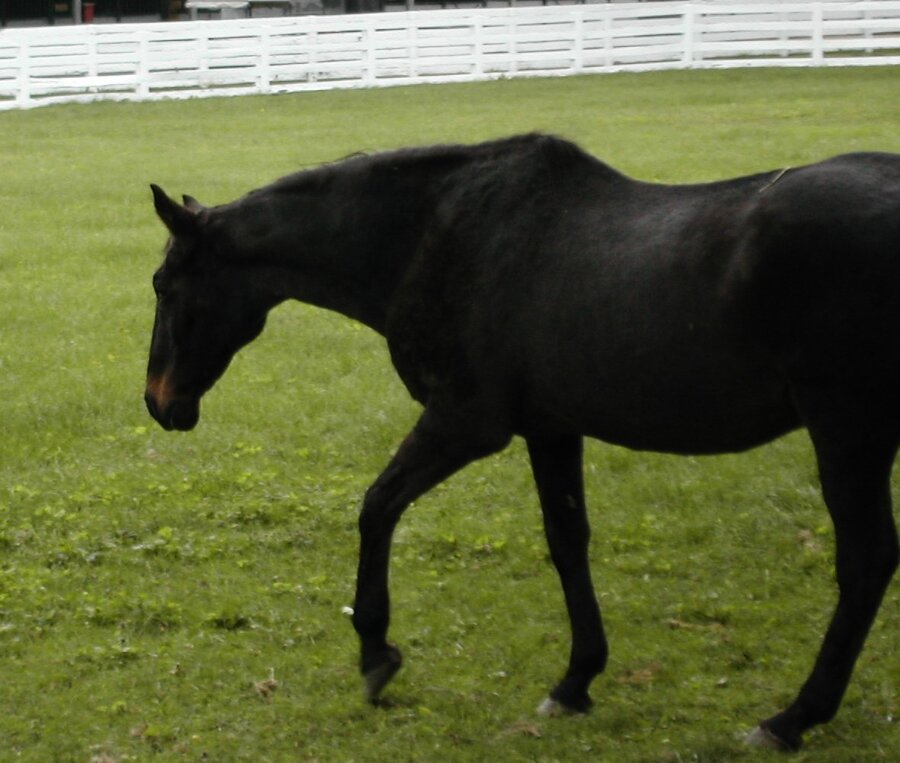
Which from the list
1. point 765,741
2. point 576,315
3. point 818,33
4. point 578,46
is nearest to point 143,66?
point 578,46

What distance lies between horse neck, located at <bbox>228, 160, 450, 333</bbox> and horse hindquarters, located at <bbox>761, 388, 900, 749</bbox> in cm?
166

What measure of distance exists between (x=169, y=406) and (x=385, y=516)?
3.72 feet

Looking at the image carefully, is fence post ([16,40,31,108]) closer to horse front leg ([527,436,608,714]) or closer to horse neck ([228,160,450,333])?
horse neck ([228,160,450,333])

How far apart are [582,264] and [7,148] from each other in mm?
19336

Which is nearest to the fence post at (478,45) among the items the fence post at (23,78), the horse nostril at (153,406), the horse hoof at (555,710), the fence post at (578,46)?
the fence post at (578,46)

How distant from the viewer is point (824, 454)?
460 centimetres

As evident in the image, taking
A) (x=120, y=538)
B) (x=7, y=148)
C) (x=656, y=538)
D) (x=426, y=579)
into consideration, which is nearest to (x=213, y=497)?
(x=120, y=538)

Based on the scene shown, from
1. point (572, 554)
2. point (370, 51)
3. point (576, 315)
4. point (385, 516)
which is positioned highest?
point (576, 315)

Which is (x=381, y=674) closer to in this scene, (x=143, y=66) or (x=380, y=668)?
(x=380, y=668)

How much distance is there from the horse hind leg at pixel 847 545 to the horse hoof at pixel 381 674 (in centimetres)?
130

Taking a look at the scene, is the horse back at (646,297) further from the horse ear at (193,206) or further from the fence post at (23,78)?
the fence post at (23,78)

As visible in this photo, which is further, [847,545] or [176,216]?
[176,216]

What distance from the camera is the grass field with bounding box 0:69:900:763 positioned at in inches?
212

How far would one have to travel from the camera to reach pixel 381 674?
553cm
